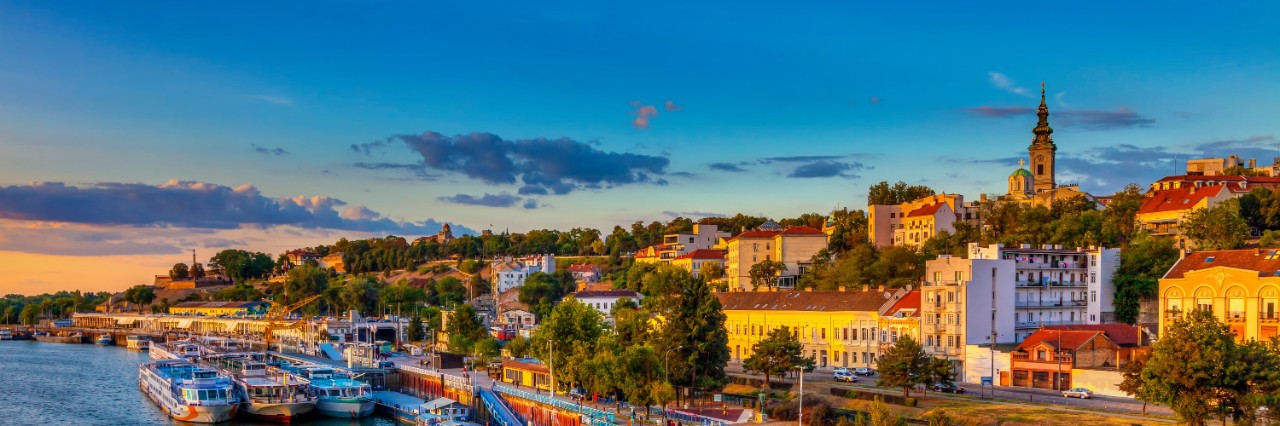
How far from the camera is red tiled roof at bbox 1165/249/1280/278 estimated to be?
6506 centimetres

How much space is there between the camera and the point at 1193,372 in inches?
1692

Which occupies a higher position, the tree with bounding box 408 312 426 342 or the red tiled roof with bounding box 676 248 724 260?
the red tiled roof with bounding box 676 248 724 260

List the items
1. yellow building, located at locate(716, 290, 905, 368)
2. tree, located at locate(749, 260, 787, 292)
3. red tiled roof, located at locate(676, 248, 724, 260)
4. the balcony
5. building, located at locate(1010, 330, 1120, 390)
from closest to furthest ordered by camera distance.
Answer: building, located at locate(1010, 330, 1120, 390) < the balcony < yellow building, located at locate(716, 290, 905, 368) < tree, located at locate(749, 260, 787, 292) < red tiled roof, located at locate(676, 248, 724, 260)

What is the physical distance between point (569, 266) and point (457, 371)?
92.7 m

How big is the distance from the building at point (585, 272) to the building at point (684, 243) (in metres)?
6.68

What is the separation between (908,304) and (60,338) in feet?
521

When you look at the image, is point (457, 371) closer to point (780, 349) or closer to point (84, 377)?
point (780, 349)

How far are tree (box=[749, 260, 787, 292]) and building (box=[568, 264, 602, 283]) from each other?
4725cm

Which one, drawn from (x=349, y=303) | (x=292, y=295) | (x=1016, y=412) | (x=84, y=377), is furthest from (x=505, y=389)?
(x=292, y=295)

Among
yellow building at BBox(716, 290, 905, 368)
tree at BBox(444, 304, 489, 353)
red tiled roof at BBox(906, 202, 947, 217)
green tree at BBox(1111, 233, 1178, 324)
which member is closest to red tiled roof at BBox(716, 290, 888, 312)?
yellow building at BBox(716, 290, 905, 368)

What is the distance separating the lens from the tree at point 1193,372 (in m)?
43.0

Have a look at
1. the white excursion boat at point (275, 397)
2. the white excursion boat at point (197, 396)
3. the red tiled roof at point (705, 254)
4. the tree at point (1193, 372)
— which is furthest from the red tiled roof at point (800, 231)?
the tree at point (1193, 372)

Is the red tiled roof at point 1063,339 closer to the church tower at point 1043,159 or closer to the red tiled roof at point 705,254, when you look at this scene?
the church tower at point 1043,159

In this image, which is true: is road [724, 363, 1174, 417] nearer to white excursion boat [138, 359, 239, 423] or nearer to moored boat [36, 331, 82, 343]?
white excursion boat [138, 359, 239, 423]
